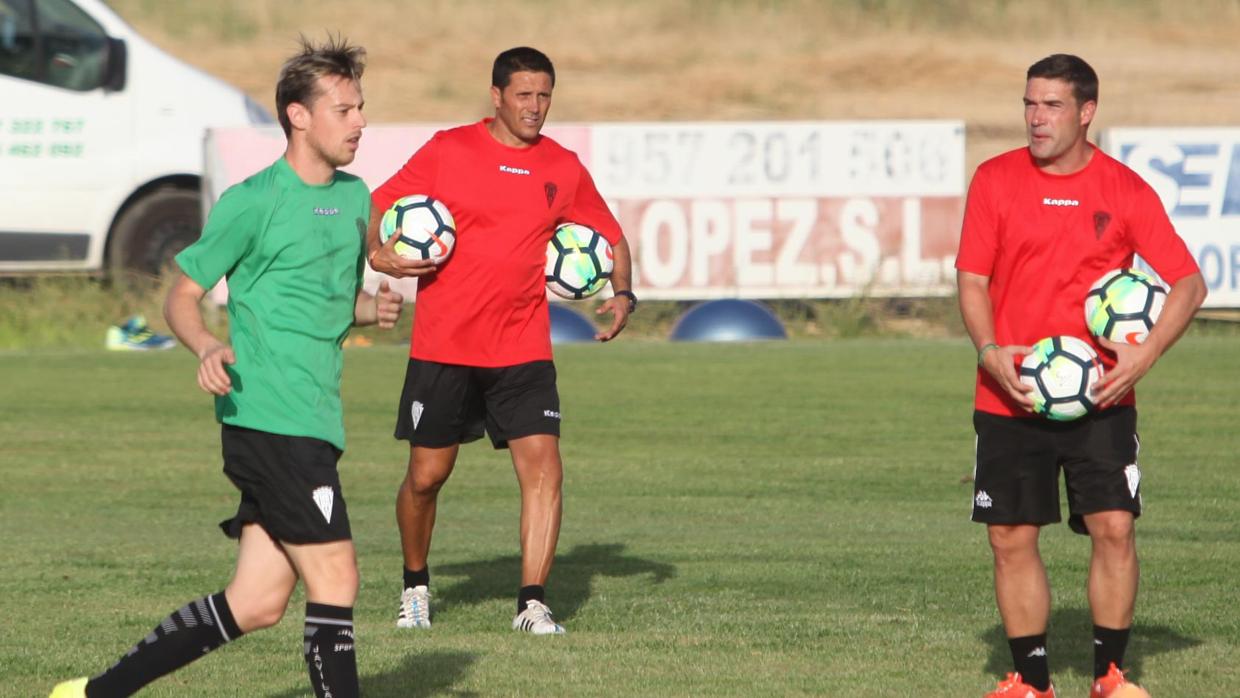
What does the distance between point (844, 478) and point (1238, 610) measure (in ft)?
16.6

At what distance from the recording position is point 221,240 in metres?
6.22

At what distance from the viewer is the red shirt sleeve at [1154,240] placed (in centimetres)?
702

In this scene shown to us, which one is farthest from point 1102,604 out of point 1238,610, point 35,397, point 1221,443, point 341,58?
point 35,397

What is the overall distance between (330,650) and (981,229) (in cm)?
249

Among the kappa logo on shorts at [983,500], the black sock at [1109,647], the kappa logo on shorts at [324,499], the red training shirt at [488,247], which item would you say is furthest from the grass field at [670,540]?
the kappa logo on shorts at [324,499]

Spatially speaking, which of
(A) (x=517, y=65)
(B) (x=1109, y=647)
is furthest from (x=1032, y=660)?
(A) (x=517, y=65)

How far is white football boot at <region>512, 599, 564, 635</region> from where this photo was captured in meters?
8.63

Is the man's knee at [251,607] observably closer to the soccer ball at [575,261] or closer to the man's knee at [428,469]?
the man's knee at [428,469]

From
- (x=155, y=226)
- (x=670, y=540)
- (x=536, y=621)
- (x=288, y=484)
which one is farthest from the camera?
(x=155, y=226)

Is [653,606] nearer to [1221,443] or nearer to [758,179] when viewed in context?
[1221,443]

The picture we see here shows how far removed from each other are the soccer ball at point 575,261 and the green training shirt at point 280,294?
255 centimetres

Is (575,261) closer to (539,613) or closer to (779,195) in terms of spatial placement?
(539,613)

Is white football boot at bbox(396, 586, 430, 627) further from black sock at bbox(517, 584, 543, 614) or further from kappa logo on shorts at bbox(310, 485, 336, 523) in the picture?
kappa logo on shorts at bbox(310, 485, 336, 523)

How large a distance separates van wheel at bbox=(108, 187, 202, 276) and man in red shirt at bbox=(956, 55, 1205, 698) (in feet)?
55.8
